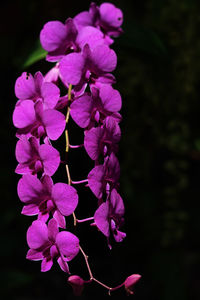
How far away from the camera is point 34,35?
1.10m

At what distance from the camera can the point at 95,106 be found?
1.94 feet

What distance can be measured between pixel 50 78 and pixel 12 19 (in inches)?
23.4

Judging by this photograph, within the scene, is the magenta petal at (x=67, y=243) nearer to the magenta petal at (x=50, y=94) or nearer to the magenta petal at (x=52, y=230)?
the magenta petal at (x=52, y=230)

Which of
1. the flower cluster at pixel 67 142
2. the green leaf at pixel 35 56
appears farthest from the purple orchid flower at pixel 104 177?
the green leaf at pixel 35 56

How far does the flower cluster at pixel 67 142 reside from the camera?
0.54 m

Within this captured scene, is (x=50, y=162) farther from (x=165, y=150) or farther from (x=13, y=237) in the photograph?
(x=165, y=150)

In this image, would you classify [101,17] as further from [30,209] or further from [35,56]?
[30,209]

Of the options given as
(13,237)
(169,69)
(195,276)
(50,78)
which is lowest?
(195,276)

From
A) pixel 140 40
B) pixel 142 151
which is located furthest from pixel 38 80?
pixel 142 151

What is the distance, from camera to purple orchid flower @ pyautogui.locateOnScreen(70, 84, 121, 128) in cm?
57

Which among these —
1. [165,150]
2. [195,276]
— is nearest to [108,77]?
[165,150]

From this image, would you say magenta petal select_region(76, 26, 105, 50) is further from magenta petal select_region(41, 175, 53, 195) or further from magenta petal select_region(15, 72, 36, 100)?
magenta petal select_region(41, 175, 53, 195)

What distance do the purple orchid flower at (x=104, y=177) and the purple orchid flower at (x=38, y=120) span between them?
75 mm

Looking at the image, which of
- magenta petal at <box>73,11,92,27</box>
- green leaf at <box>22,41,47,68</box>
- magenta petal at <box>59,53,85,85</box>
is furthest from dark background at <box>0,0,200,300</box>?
magenta petal at <box>59,53,85,85</box>
